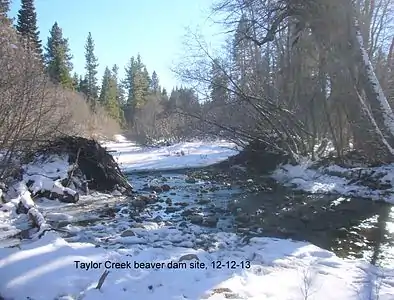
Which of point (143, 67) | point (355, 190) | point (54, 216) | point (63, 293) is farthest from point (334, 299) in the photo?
point (143, 67)

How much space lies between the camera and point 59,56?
1885 inches

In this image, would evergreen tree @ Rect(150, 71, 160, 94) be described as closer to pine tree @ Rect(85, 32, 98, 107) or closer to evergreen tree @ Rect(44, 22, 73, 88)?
pine tree @ Rect(85, 32, 98, 107)

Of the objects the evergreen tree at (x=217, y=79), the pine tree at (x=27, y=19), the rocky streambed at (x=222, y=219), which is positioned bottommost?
the rocky streambed at (x=222, y=219)

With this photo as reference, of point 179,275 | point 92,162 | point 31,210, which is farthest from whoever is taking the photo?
point 92,162

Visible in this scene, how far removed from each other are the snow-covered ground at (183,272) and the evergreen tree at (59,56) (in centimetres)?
4103

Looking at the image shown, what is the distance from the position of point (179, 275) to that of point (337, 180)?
11.3m

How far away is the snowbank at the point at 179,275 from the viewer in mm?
4840

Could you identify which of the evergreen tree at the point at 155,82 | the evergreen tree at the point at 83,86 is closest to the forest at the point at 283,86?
the evergreen tree at the point at 83,86

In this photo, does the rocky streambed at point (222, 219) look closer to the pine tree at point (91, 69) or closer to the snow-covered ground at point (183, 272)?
the snow-covered ground at point (183, 272)

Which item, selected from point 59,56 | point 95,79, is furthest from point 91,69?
point 59,56

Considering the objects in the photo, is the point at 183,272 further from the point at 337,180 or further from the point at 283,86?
the point at 283,86

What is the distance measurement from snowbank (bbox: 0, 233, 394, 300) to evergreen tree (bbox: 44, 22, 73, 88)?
41.4 metres

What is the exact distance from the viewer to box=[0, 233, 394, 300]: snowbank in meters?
4.84

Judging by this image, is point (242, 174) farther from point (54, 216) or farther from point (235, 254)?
point (235, 254)
